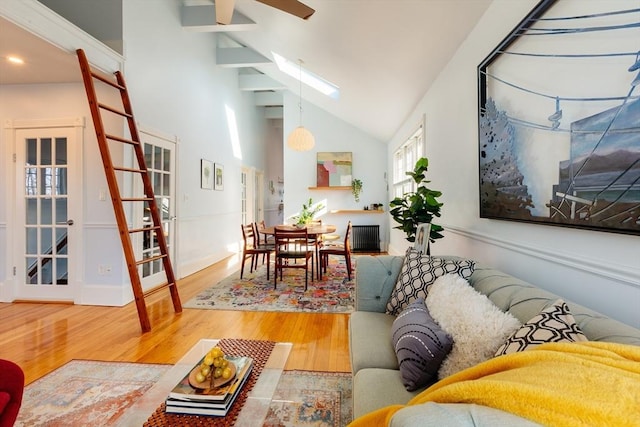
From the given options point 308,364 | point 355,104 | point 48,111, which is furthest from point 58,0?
point 308,364

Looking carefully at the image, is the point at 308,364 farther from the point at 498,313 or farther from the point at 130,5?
the point at 130,5

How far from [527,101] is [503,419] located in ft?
5.35

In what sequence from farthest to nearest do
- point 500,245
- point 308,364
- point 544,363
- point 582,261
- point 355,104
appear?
point 355,104, point 308,364, point 500,245, point 582,261, point 544,363

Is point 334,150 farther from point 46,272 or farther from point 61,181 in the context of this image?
point 46,272

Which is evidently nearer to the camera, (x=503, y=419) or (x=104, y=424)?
(x=503, y=419)

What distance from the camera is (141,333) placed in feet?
8.59

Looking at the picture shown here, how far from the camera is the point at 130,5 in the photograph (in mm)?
3363

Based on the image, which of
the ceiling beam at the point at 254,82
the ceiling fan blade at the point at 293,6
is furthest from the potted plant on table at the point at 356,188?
the ceiling fan blade at the point at 293,6

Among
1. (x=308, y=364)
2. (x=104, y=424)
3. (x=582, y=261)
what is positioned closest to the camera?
(x=582, y=261)

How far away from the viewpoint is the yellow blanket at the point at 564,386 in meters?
0.45

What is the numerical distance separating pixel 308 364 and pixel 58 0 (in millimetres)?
4477

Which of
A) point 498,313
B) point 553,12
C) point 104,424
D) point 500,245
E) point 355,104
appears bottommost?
point 104,424

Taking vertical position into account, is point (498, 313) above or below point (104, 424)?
above

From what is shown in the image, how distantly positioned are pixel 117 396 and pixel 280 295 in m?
2.02
